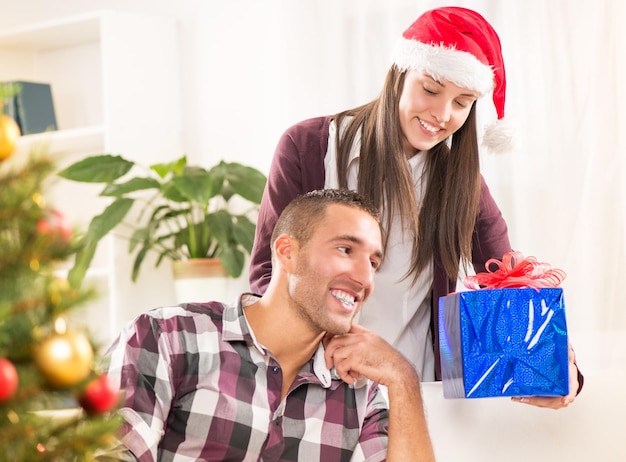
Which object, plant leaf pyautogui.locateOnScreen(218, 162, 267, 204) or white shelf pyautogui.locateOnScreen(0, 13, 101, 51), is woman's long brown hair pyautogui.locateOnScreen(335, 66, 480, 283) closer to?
plant leaf pyautogui.locateOnScreen(218, 162, 267, 204)

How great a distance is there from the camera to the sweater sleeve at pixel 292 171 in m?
2.01

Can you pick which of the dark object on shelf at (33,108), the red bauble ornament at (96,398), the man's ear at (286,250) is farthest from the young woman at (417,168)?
the dark object on shelf at (33,108)

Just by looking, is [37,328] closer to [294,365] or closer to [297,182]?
[294,365]

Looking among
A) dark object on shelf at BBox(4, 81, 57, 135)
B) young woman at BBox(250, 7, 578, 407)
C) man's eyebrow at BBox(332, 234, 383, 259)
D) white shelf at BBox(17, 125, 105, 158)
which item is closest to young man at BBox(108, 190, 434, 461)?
man's eyebrow at BBox(332, 234, 383, 259)

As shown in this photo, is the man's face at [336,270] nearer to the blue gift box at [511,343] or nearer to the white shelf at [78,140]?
the blue gift box at [511,343]

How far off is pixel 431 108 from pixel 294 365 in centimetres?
62

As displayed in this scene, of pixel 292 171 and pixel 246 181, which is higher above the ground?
pixel 292 171

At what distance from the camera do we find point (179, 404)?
1540 millimetres

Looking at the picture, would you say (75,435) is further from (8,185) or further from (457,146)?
(457,146)

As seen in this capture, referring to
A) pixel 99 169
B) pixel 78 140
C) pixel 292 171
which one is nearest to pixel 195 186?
pixel 99 169

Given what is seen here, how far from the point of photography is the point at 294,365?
1.64 m

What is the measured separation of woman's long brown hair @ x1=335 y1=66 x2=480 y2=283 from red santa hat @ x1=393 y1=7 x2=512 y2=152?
7 cm

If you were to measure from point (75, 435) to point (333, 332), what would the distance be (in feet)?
3.72

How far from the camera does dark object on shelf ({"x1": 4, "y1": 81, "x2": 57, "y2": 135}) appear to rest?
3309mm
